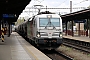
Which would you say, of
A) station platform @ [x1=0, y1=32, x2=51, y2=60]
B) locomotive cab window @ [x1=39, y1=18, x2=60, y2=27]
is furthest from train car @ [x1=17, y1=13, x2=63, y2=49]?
station platform @ [x1=0, y1=32, x2=51, y2=60]

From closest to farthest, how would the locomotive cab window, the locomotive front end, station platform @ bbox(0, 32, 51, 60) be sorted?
station platform @ bbox(0, 32, 51, 60)
the locomotive front end
the locomotive cab window

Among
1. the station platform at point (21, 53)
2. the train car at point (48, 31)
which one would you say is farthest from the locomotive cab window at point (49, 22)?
the station platform at point (21, 53)

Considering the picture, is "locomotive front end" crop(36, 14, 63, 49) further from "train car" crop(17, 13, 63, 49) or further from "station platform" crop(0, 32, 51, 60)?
"station platform" crop(0, 32, 51, 60)

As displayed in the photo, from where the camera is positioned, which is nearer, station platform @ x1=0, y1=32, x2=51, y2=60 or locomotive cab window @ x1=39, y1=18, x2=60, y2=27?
station platform @ x1=0, y1=32, x2=51, y2=60

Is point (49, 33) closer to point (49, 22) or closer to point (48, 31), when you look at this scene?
point (48, 31)

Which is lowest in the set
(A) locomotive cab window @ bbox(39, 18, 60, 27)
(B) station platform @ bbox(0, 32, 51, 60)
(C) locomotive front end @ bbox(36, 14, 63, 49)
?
(B) station platform @ bbox(0, 32, 51, 60)

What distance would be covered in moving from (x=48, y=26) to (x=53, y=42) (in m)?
1.30

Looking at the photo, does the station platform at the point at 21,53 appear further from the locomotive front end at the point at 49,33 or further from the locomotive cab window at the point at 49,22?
the locomotive cab window at the point at 49,22

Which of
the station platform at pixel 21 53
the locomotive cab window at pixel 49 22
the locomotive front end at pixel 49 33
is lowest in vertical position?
the station platform at pixel 21 53

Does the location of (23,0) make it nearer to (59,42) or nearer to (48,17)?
(48,17)

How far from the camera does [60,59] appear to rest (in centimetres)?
1552

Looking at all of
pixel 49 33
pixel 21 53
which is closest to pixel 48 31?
pixel 49 33

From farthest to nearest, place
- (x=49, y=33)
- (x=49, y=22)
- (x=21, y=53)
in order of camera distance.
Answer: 1. (x=49, y=22)
2. (x=49, y=33)
3. (x=21, y=53)

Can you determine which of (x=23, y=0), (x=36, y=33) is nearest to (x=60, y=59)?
(x=36, y=33)
